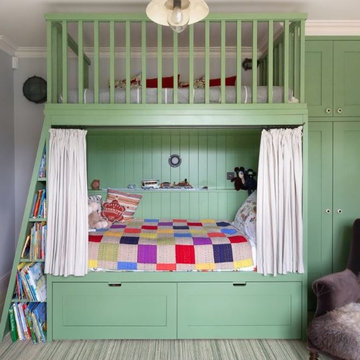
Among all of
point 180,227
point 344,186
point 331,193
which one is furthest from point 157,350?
point 344,186

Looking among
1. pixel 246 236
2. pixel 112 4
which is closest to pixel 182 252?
pixel 246 236

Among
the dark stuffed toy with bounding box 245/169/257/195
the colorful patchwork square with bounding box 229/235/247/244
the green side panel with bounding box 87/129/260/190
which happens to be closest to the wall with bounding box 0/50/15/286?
the green side panel with bounding box 87/129/260/190

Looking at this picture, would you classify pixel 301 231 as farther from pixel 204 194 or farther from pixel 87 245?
pixel 87 245

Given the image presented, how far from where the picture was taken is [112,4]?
2699mm

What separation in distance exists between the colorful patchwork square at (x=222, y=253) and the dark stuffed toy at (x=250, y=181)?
1.05 metres

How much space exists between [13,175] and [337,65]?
11.4 ft

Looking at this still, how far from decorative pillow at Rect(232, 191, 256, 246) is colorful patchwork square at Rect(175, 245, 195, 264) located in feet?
1.57

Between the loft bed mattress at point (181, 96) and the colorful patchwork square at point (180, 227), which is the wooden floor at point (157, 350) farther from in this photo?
the loft bed mattress at point (181, 96)

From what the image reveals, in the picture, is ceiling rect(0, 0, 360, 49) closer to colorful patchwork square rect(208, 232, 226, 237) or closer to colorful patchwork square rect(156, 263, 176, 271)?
colorful patchwork square rect(208, 232, 226, 237)

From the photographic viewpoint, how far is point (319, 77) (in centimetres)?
306

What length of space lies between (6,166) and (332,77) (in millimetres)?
3362

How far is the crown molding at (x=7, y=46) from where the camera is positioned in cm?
340

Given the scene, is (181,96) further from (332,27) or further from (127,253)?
(332,27)

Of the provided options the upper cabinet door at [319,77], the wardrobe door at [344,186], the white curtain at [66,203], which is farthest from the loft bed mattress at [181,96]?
the wardrobe door at [344,186]
